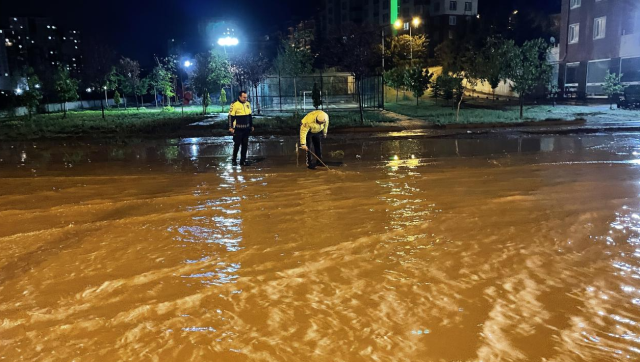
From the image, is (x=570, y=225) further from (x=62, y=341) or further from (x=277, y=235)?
(x=62, y=341)

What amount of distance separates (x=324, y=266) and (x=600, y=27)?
41.1 meters

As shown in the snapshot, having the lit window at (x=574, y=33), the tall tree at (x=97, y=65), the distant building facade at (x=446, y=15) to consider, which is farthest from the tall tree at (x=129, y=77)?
the distant building facade at (x=446, y=15)

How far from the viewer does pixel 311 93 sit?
38344mm

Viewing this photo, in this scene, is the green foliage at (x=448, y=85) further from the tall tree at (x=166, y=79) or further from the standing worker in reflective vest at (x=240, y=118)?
the tall tree at (x=166, y=79)

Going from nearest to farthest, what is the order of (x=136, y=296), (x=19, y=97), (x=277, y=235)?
(x=136, y=296) → (x=277, y=235) → (x=19, y=97)

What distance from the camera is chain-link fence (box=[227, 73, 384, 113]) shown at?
34.2 meters

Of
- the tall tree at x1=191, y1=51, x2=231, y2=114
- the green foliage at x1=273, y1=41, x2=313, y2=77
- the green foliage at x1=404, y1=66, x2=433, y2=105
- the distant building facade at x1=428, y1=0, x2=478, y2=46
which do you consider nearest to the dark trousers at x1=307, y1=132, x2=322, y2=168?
the tall tree at x1=191, y1=51, x2=231, y2=114

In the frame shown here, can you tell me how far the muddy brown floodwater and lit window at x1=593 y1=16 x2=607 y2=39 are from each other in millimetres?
32894

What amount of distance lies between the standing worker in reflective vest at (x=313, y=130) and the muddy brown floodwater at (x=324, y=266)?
0.78 metres

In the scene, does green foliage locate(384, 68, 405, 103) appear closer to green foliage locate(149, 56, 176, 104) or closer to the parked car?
the parked car

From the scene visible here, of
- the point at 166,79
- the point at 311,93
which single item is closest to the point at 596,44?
the point at 311,93

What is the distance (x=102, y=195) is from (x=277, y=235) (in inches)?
159

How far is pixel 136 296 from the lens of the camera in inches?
187

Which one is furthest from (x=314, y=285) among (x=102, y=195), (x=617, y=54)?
(x=617, y=54)
